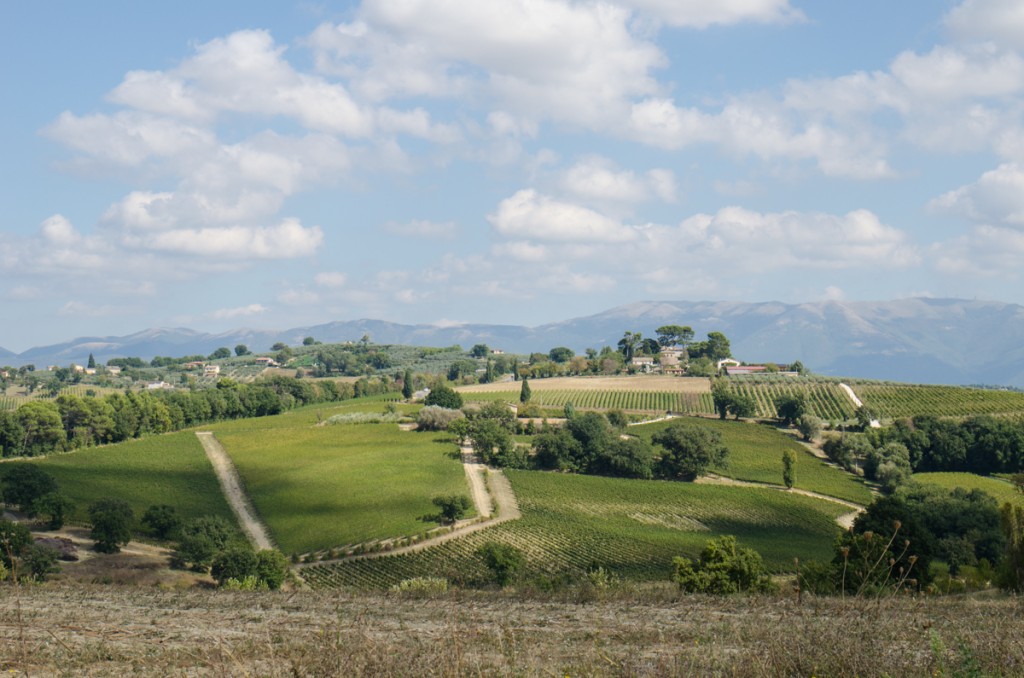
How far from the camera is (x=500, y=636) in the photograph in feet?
A: 39.1

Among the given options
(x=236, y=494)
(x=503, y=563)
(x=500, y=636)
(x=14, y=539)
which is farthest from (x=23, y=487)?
(x=500, y=636)

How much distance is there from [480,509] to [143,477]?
38.2m

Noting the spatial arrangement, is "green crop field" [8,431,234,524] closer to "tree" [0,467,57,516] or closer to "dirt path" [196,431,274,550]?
"dirt path" [196,431,274,550]

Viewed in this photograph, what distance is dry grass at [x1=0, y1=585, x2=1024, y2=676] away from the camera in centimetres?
954

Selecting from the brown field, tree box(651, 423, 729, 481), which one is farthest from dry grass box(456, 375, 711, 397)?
tree box(651, 423, 729, 481)

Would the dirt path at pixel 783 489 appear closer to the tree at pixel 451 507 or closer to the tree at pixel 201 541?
the tree at pixel 451 507

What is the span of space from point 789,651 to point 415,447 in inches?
3586

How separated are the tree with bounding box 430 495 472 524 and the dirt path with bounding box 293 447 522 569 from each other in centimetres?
81

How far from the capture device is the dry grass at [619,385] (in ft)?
497

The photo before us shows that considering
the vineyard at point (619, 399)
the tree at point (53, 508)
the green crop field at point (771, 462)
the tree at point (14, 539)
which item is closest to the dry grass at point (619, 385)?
the vineyard at point (619, 399)

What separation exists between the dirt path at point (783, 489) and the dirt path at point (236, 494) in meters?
50.2

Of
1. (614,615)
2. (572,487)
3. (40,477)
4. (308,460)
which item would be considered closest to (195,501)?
(40,477)

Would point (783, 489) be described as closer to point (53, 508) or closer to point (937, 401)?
point (937, 401)

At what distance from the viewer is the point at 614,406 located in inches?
5512
